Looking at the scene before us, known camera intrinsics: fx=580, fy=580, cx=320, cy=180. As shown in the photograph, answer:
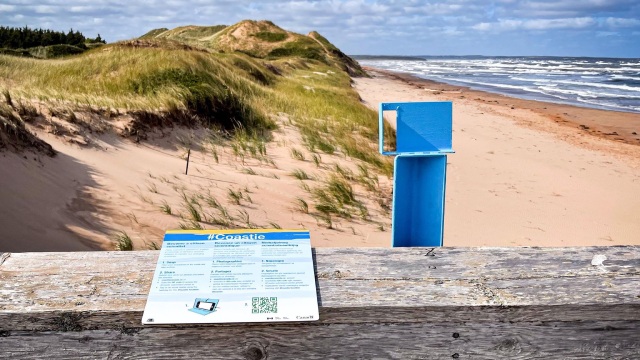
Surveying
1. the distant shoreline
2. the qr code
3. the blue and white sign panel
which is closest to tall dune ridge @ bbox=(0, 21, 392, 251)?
the blue and white sign panel

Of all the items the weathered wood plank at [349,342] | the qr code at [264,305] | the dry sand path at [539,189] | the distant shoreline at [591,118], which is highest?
the qr code at [264,305]

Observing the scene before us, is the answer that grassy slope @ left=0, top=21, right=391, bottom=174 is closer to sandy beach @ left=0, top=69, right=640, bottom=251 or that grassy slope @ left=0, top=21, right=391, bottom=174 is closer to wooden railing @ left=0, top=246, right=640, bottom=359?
sandy beach @ left=0, top=69, right=640, bottom=251

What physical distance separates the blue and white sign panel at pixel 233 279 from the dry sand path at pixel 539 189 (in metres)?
4.38

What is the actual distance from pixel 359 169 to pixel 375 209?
186 centimetres

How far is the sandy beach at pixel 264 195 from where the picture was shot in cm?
487

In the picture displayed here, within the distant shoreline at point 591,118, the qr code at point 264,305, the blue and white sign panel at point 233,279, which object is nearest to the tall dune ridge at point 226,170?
the distant shoreline at point 591,118

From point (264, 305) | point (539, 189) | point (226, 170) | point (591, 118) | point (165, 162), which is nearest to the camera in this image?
point (264, 305)

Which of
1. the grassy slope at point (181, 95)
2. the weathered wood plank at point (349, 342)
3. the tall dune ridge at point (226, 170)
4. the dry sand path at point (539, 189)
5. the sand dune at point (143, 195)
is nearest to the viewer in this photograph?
the weathered wood plank at point (349, 342)

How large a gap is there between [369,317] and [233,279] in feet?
1.42

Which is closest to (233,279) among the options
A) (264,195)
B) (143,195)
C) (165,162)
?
(143,195)

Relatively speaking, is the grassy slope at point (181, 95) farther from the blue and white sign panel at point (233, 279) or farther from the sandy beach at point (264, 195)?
the blue and white sign panel at point (233, 279)

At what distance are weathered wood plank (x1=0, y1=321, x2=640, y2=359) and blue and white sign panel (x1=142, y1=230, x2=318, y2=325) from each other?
0.05 meters

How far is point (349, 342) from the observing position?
173 centimetres

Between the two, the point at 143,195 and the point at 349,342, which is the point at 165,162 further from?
the point at 349,342
